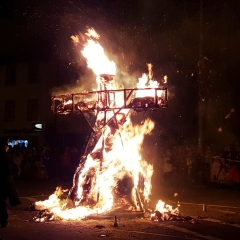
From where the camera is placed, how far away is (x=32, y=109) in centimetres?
3291

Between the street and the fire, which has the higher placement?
the fire

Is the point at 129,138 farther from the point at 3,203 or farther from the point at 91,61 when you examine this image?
the point at 3,203

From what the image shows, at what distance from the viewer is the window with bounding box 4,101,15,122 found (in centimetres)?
3409

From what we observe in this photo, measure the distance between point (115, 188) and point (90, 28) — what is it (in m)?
3.92

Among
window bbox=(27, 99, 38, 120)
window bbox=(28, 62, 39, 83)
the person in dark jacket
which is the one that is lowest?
the person in dark jacket

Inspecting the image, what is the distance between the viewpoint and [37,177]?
20.0 m

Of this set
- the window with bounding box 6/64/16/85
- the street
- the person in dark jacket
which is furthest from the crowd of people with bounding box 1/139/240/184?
the window with bounding box 6/64/16/85

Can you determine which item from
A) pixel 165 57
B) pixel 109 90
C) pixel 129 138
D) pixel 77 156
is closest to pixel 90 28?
pixel 109 90

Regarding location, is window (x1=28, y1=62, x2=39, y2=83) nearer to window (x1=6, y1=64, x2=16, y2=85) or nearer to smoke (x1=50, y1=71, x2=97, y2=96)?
window (x1=6, y1=64, x2=16, y2=85)

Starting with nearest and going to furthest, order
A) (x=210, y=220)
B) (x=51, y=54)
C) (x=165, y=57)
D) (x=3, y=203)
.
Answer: (x=3, y=203), (x=210, y=220), (x=165, y=57), (x=51, y=54)

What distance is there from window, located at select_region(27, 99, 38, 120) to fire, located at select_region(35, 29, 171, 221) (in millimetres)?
22009

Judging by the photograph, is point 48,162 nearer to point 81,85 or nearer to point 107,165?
point 81,85

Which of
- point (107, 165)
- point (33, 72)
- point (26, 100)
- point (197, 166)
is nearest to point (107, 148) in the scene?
point (107, 165)

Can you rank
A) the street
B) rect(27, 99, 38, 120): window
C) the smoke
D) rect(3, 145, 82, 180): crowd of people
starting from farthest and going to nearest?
1. rect(27, 99, 38, 120): window
2. the smoke
3. rect(3, 145, 82, 180): crowd of people
4. the street
